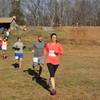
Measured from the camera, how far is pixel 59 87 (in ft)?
34.7

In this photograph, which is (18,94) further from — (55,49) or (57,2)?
(57,2)

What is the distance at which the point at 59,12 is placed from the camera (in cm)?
9400

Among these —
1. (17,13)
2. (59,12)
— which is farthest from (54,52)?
(59,12)

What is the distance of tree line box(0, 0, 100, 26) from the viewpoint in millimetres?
95331

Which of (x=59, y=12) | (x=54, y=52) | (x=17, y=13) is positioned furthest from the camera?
(x=59, y=12)

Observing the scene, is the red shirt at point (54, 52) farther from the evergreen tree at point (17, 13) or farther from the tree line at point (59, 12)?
the tree line at point (59, 12)

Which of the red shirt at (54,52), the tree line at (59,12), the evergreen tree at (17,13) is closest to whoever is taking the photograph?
the red shirt at (54,52)

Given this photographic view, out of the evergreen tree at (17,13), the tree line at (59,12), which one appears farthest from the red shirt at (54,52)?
the tree line at (59,12)

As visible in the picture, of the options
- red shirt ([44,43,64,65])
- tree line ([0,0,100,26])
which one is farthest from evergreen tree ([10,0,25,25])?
red shirt ([44,43,64,65])

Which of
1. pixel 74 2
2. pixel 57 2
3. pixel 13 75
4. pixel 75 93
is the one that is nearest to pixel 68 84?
pixel 75 93

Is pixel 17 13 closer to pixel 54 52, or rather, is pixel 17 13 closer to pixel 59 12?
pixel 59 12

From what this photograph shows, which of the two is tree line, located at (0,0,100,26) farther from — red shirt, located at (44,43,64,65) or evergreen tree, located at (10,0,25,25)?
red shirt, located at (44,43,64,65)

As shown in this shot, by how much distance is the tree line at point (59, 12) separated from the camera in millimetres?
95331

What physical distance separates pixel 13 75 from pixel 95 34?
40.1 meters
